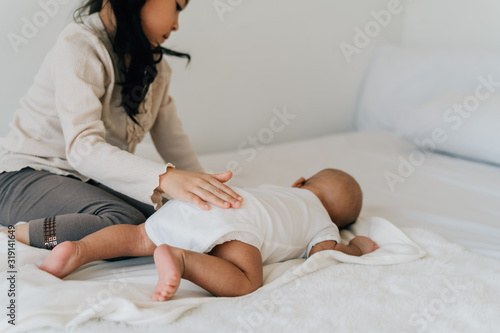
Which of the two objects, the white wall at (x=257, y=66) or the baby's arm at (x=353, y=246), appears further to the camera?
the white wall at (x=257, y=66)

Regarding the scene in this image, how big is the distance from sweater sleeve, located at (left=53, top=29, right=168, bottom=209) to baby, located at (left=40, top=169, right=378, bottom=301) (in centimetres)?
11

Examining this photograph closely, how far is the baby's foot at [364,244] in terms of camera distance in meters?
1.04

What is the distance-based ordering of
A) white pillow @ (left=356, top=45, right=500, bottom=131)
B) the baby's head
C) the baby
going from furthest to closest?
white pillow @ (left=356, top=45, right=500, bottom=131)
the baby's head
the baby

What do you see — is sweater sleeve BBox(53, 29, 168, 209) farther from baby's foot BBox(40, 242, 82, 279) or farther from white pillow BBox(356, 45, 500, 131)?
white pillow BBox(356, 45, 500, 131)

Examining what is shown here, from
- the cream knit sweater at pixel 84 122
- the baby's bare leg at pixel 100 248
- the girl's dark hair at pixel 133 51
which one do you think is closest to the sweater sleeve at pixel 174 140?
the cream knit sweater at pixel 84 122

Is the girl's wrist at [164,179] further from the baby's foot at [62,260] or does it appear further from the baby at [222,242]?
the baby's foot at [62,260]

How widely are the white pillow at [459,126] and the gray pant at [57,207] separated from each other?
1075 mm

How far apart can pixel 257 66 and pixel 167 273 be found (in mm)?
1549

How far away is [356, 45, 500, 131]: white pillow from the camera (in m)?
1.89

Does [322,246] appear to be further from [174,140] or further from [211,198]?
[174,140]

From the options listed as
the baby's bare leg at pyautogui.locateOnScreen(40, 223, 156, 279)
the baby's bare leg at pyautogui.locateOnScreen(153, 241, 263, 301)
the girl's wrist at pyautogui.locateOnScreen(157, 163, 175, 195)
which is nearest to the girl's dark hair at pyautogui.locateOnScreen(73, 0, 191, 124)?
the girl's wrist at pyautogui.locateOnScreen(157, 163, 175, 195)

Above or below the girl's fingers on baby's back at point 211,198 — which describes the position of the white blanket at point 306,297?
below

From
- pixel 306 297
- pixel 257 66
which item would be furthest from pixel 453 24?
pixel 306 297

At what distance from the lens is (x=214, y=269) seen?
2.68 ft
